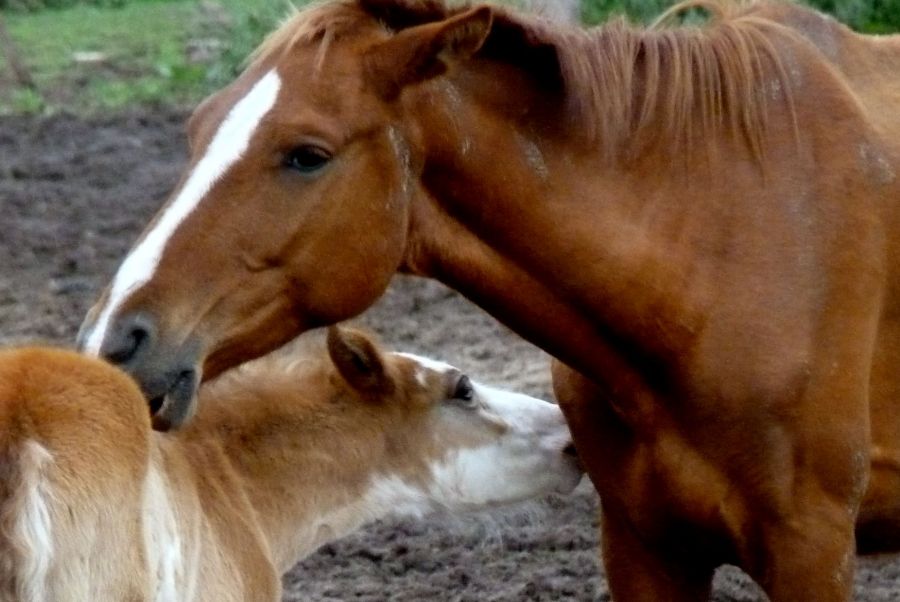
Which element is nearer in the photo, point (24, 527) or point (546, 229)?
point (24, 527)

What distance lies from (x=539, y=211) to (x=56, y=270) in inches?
188

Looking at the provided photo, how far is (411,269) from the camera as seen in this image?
3.25 m

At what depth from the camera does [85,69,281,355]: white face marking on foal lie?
118 inches

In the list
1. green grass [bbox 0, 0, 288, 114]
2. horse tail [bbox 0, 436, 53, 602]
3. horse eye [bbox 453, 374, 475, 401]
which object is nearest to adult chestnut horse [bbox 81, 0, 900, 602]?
horse tail [bbox 0, 436, 53, 602]

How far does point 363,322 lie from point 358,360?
2391 mm

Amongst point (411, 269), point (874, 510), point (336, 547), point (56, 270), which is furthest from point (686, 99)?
point (56, 270)

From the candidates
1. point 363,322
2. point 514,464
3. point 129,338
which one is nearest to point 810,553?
point 129,338

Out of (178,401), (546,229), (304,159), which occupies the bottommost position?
(178,401)

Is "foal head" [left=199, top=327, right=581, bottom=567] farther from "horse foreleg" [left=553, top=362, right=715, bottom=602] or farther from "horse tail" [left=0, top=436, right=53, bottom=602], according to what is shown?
"horse tail" [left=0, top=436, right=53, bottom=602]

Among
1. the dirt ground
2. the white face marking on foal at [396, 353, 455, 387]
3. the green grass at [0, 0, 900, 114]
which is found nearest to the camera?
the white face marking on foal at [396, 353, 455, 387]

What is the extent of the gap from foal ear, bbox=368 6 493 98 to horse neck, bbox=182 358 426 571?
1589 millimetres

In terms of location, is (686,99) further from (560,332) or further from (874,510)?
(874,510)

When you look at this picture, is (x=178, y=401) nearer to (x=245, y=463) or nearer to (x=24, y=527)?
(x=24, y=527)

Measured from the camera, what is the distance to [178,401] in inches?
121
